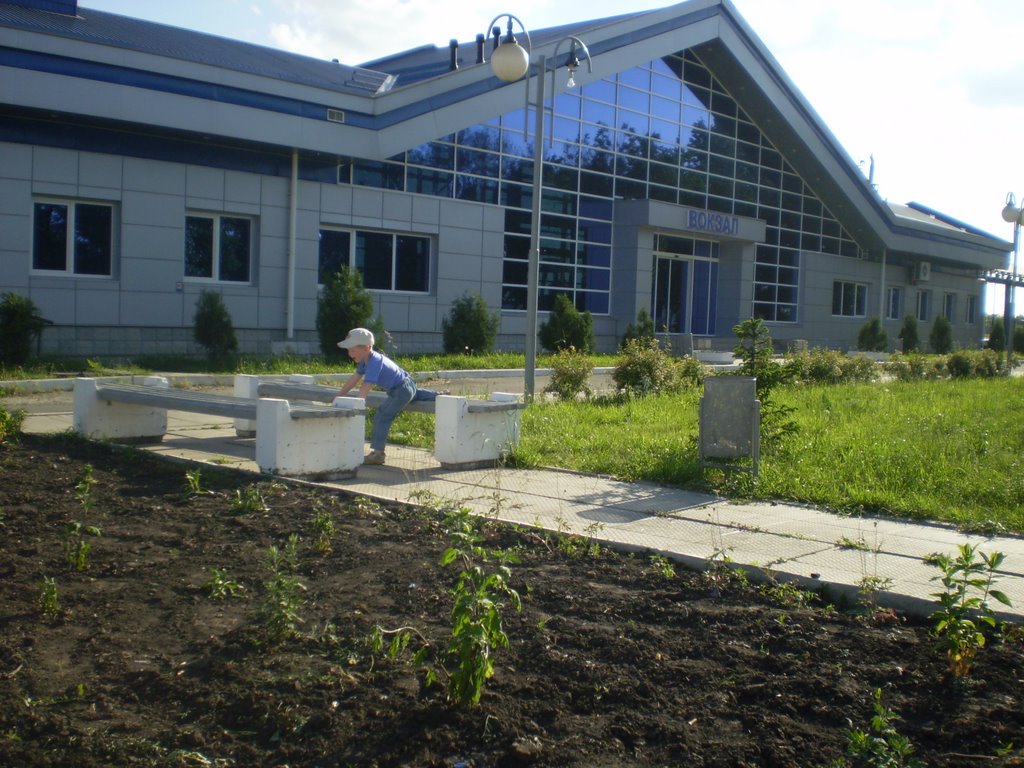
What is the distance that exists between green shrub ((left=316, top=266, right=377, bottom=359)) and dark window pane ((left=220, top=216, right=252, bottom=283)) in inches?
106

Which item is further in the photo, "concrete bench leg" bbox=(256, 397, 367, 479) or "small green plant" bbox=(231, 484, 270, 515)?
"concrete bench leg" bbox=(256, 397, 367, 479)

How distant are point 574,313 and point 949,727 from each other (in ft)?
79.3

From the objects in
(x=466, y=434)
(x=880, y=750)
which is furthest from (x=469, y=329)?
(x=880, y=750)

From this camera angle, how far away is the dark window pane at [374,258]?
26.0 metres

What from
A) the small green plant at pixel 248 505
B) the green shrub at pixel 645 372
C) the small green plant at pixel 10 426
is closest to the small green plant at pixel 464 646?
the small green plant at pixel 248 505

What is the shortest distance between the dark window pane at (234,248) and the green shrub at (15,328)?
19.7ft

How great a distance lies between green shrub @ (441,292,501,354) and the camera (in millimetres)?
25297

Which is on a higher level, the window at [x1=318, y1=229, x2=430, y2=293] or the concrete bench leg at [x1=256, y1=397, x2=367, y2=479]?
the window at [x1=318, y1=229, x2=430, y2=293]

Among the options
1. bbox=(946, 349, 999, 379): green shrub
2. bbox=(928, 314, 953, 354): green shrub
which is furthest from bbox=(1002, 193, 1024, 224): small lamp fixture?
bbox=(928, 314, 953, 354): green shrub

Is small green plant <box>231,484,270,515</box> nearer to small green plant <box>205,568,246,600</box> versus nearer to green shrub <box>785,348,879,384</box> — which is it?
small green plant <box>205,568,246,600</box>

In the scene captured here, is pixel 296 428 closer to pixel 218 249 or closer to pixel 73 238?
pixel 73 238

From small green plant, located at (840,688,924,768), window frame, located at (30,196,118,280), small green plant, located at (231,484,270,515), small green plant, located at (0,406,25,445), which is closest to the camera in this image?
small green plant, located at (840,688,924,768)

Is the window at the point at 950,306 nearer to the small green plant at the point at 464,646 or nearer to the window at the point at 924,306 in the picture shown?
the window at the point at 924,306

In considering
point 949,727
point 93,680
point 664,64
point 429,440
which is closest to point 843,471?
point 429,440
